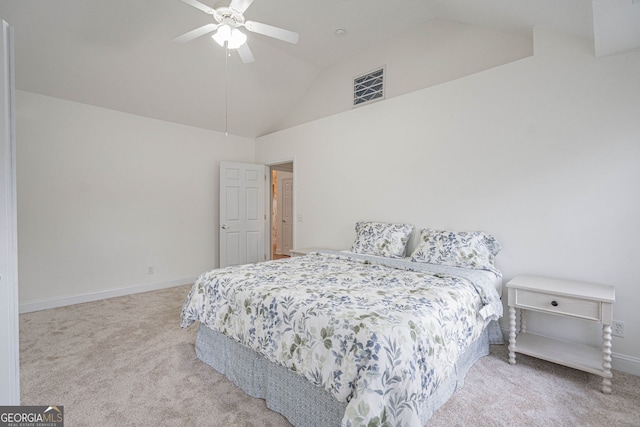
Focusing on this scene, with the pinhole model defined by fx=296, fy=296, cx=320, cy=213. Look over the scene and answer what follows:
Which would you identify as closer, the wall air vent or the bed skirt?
the bed skirt

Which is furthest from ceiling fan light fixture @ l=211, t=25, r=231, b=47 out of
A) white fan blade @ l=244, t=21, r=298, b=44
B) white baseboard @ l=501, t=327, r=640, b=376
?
white baseboard @ l=501, t=327, r=640, b=376

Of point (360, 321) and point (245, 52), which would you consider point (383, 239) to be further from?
point (245, 52)

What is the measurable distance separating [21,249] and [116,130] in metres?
1.77

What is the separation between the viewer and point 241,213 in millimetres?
5105

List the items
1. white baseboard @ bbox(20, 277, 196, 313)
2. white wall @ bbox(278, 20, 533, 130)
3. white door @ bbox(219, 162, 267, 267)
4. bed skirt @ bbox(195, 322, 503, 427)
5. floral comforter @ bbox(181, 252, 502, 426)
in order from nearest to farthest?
floral comforter @ bbox(181, 252, 502, 426) → bed skirt @ bbox(195, 322, 503, 427) → white wall @ bbox(278, 20, 533, 130) → white baseboard @ bbox(20, 277, 196, 313) → white door @ bbox(219, 162, 267, 267)

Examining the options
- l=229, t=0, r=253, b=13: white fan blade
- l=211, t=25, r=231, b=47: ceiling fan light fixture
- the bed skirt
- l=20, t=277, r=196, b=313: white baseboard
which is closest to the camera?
the bed skirt

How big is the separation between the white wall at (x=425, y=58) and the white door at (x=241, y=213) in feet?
5.59

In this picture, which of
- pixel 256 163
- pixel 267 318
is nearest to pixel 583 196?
pixel 267 318

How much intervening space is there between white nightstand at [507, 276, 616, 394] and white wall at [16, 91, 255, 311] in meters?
4.30

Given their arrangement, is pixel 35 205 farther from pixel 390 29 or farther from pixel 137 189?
pixel 390 29

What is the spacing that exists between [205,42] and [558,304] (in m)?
4.26

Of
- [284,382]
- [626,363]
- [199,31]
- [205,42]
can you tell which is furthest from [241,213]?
[626,363]

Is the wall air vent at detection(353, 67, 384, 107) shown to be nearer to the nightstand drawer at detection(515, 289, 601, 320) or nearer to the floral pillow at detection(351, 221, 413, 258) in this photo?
the floral pillow at detection(351, 221, 413, 258)

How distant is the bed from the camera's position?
1297 mm
